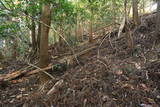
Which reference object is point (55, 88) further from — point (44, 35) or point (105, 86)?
point (44, 35)

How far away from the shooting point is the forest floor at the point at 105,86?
264 centimetres

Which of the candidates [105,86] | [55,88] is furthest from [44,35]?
[105,86]

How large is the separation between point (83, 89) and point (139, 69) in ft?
4.40

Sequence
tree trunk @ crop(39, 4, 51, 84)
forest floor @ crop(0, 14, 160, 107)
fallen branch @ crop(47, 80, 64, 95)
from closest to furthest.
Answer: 1. forest floor @ crop(0, 14, 160, 107)
2. fallen branch @ crop(47, 80, 64, 95)
3. tree trunk @ crop(39, 4, 51, 84)

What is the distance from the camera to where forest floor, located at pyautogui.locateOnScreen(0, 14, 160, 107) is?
2.64 meters

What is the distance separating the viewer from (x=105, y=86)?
2.91 m

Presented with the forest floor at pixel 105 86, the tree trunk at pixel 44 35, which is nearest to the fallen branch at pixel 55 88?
the forest floor at pixel 105 86

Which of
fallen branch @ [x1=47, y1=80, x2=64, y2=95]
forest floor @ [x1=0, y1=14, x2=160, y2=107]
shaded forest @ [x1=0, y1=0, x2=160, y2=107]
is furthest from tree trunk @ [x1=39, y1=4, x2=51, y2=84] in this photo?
fallen branch @ [x1=47, y1=80, x2=64, y2=95]

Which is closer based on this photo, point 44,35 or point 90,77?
point 90,77

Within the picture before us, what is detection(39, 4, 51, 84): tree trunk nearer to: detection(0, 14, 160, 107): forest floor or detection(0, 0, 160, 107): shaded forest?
detection(0, 0, 160, 107): shaded forest

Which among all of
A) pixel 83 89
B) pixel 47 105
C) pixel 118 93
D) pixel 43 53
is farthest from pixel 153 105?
pixel 43 53

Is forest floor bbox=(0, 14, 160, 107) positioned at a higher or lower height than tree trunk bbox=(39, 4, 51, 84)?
lower


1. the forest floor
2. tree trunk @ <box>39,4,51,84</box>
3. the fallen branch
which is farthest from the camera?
tree trunk @ <box>39,4,51,84</box>

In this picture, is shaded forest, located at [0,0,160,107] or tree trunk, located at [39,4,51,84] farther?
tree trunk, located at [39,4,51,84]
